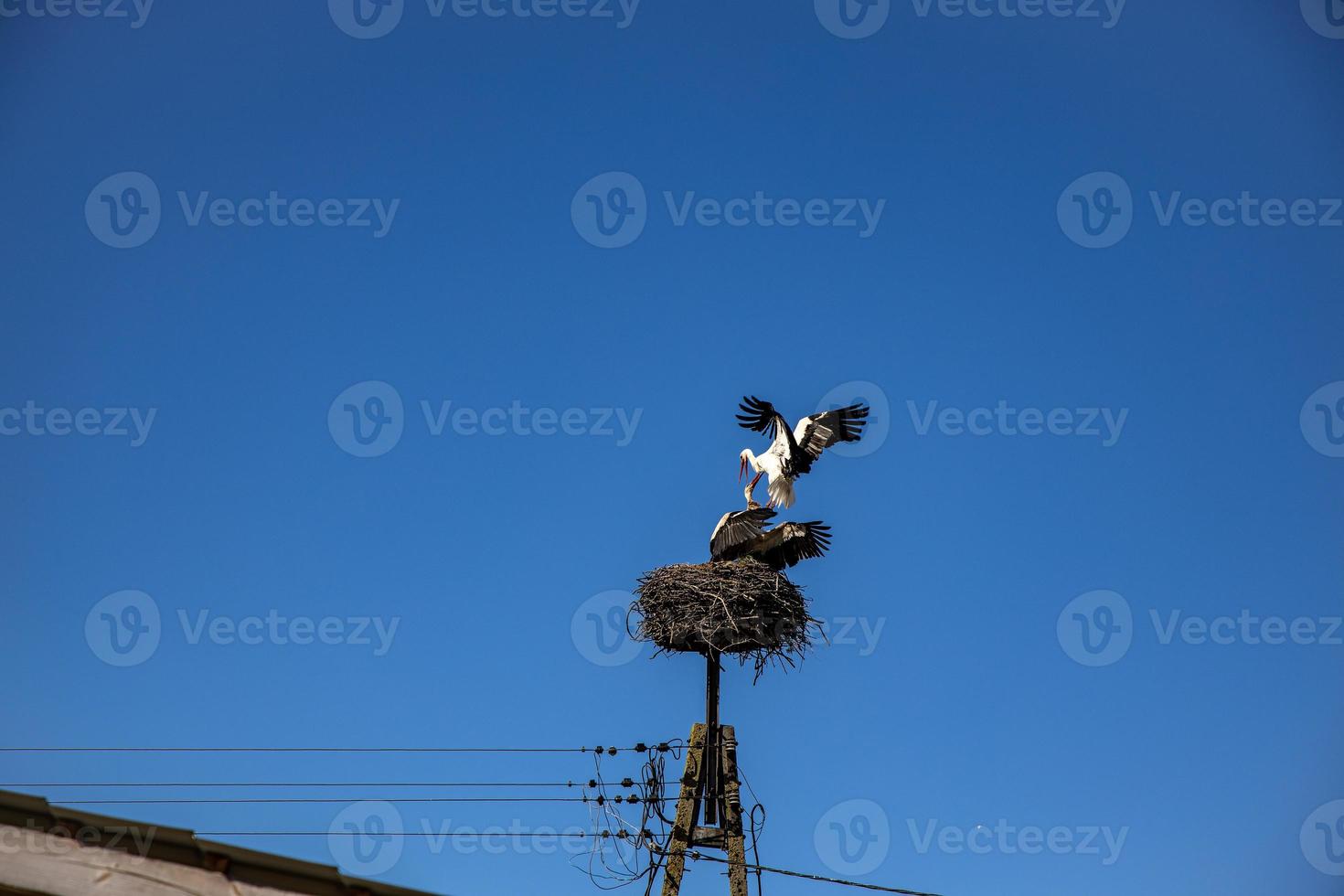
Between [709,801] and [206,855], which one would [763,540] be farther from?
[206,855]

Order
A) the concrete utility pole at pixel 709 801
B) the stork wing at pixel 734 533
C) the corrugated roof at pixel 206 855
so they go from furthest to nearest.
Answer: the stork wing at pixel 734 533 < the concrete utility pole at pixel 709 801 < the corrugated roof at pixel 206 855

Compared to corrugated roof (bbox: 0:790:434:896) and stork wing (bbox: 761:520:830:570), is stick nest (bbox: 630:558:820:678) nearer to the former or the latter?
stork wing (bbox: 761:520:830:570)

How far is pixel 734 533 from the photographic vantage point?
45.0 feet

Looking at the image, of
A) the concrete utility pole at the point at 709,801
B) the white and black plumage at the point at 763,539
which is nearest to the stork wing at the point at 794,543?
the white and black plumage at the point at 763,539

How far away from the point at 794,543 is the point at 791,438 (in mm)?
1285

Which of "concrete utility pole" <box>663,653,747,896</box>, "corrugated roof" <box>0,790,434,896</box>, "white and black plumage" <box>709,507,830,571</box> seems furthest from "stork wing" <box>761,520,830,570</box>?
"corrugated roof" <box>0,790,434,896</box>

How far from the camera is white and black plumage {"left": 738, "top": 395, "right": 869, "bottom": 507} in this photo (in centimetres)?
1405

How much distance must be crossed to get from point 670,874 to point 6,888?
696 centimetres

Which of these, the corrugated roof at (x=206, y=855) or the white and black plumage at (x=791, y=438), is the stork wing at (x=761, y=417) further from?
the corrugated roof at (x=206, y=855)

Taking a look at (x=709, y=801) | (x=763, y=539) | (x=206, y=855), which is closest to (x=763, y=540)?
(x=763, y=539)

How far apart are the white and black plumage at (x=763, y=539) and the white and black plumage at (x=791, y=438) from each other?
2.14 feet

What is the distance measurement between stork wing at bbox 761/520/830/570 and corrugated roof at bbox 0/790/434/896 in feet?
29.6

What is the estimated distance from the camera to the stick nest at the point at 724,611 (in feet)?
40.8

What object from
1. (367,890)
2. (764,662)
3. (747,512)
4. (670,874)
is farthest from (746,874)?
(367,890)
